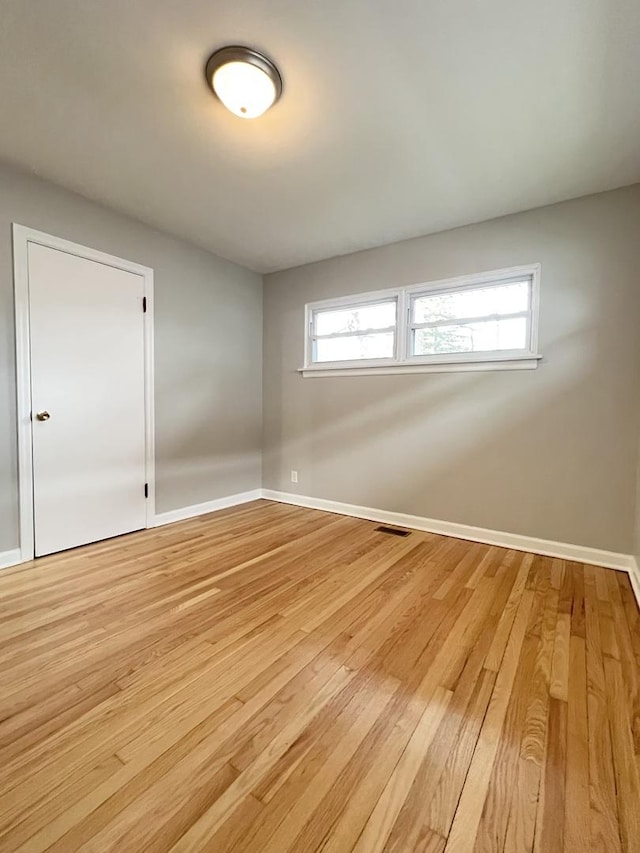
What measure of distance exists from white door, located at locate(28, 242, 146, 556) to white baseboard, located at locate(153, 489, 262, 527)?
0.21 meters

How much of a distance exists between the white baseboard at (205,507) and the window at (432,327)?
1.57 metres

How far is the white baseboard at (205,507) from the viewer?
329 cm

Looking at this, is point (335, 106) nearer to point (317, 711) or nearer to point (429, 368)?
point (429, 368)

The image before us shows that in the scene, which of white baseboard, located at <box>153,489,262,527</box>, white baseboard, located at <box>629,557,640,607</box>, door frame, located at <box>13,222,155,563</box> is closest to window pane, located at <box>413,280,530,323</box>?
white baseboard, located at <box>629,557,640,607</box>

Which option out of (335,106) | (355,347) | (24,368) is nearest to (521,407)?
(355,347)

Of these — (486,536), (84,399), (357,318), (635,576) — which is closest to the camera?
(635,576)

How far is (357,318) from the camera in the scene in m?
3.63

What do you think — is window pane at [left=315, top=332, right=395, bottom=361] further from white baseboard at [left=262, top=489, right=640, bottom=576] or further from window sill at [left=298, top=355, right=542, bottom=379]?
white baseboard at [left=262, top=489, right=640, bottom=576]

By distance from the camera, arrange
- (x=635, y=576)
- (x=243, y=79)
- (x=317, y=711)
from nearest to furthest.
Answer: (x=317, y=711)
(x=243, y=79)
(x=635, y=576)

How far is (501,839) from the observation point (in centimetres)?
88

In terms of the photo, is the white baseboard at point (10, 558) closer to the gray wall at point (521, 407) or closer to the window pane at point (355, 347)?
the gray wall at point (521, 407)

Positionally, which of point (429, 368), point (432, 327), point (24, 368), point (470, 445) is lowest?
point (470, 445)

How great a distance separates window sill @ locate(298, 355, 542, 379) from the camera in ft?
9.01

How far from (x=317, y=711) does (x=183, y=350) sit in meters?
3.01
